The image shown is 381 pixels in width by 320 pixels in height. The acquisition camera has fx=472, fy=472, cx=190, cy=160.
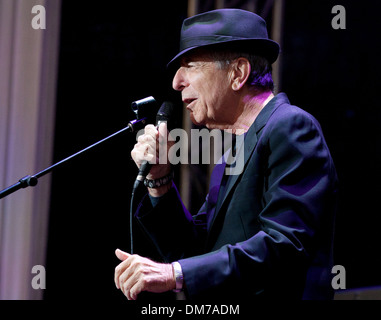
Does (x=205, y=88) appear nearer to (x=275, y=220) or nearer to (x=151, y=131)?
(x=151, y=131)

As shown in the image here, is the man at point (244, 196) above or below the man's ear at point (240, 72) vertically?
below

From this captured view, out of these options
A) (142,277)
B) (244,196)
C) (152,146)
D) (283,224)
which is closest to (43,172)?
(152,146)

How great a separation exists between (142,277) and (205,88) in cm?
73

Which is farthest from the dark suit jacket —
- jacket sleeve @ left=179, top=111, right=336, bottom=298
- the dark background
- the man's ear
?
the dark background

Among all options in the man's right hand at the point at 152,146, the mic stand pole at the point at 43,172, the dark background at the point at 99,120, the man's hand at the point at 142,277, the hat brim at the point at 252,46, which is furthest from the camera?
the dark background at the point at 99,120

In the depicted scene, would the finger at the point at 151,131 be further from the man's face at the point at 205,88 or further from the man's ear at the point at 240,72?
the man's ear at the point at 240,72

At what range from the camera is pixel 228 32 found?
155cm

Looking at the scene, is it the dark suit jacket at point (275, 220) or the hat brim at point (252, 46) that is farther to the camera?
the hat brim at point (252, 46)

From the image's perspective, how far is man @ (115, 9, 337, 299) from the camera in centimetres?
117

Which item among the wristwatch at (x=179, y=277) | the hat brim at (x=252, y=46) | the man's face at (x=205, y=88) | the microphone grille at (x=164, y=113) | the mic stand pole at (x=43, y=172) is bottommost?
the wristwatch at (x=179, y=277)

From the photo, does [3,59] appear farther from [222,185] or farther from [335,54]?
[335,54]

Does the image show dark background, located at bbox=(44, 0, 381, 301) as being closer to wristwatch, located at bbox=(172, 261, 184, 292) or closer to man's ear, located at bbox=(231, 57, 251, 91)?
man's ear, located at bbox=(231, 57, 251, 91)

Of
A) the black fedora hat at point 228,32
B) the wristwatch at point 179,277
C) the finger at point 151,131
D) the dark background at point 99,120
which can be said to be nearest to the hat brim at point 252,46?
the black fedora hat at point 228,32

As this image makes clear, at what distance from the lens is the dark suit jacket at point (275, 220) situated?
1.17 meters
